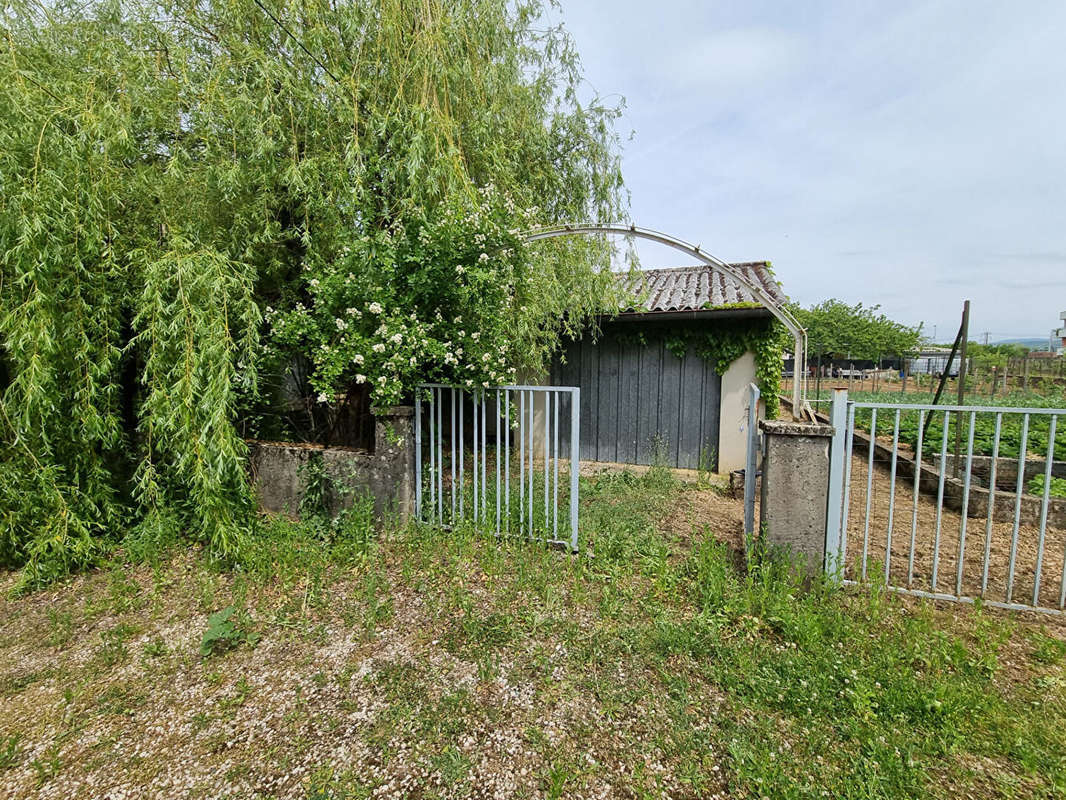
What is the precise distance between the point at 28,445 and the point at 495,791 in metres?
3.55

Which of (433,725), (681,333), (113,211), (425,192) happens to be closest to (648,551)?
(433,725)

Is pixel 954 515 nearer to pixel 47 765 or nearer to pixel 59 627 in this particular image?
→ pixel 47 765

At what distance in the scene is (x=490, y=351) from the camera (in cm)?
338

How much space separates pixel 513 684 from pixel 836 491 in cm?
211

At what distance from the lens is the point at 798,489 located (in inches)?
104

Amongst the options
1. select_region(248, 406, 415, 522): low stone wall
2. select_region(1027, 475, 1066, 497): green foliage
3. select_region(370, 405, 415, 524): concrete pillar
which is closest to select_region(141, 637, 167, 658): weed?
select_region(248, 406, 415, 522): low stone wall

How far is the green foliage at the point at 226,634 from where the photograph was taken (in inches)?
94.0

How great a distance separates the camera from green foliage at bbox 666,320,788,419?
5520 mm

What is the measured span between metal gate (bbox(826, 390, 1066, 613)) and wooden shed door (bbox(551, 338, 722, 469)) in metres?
1.80

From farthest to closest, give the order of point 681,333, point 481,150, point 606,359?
point 606,359 < point 681,333 < point 481,150

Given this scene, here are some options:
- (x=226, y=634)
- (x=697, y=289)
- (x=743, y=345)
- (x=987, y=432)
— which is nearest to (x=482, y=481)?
(x=226, y=634)

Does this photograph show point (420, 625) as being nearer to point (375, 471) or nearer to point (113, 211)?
point (375, 471)

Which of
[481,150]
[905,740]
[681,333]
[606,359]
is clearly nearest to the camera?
[905,740]

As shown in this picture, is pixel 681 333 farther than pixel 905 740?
Yes
